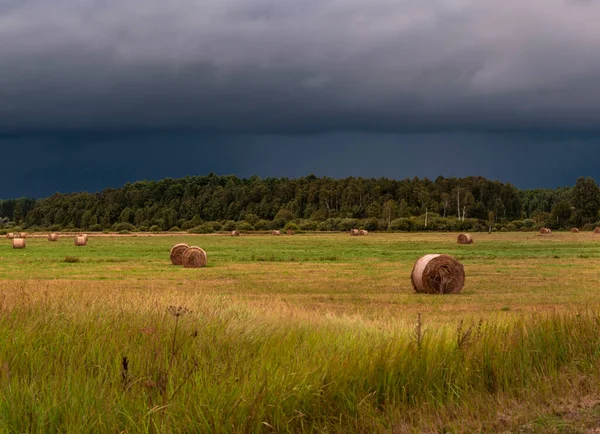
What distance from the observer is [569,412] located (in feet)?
24.9

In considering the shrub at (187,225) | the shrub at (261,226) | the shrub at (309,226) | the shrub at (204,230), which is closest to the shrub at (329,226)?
the shrub at (309,226)

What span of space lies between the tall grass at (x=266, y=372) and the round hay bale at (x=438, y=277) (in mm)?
15632

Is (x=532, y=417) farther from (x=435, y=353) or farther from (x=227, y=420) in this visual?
(x=227, y=420)

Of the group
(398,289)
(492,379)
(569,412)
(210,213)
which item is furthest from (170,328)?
(210,213)

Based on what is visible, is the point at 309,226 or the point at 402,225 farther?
the point at 309,226

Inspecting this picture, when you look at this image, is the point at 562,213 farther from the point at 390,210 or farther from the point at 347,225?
the point at 347,225

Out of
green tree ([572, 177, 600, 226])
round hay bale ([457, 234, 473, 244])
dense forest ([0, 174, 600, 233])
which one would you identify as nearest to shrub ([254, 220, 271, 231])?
dense forest ([0, 174, 600, 233])

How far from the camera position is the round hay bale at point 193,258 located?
1603 inches

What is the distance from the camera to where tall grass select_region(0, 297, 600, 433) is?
6.86m

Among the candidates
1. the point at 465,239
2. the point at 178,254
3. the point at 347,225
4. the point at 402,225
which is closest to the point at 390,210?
the point at 347,225

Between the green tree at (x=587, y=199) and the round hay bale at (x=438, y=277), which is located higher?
the green tree at (x=587, y=199)

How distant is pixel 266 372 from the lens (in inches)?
298

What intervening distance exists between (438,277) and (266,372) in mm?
20131

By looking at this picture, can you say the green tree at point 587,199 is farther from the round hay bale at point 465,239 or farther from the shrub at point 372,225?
the round hay bale at point 465,239
